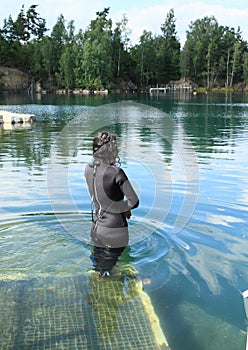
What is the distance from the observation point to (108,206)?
17.8ft

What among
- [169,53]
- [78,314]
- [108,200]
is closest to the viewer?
[78,314]

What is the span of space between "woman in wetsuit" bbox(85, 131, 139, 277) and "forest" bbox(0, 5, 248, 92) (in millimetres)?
87490

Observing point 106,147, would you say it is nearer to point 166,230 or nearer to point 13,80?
point 166,230

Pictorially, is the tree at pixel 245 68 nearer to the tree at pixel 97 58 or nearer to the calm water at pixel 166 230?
the tree at pixel 97 58

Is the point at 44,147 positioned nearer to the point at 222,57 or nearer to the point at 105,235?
the point at 105,235

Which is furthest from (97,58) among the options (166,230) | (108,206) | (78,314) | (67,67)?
(78,314)

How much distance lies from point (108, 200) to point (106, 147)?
0.74m

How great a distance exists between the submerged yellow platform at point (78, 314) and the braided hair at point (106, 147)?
5.69ft

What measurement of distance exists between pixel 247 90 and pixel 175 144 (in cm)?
9391

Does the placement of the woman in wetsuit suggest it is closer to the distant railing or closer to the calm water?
the calm water

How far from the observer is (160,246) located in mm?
6941

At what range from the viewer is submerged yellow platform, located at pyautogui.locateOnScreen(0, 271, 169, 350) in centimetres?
429

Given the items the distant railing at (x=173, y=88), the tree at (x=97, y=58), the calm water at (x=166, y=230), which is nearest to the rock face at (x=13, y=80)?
the tree at (x=97, y=58)

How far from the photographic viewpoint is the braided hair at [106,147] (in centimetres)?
509
